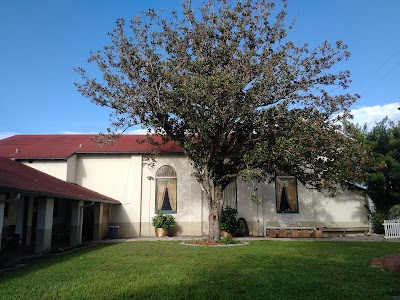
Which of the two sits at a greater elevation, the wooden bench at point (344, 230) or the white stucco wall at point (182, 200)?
the white stucco wall at point (182, 200)

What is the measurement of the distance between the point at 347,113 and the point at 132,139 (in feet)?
47.9

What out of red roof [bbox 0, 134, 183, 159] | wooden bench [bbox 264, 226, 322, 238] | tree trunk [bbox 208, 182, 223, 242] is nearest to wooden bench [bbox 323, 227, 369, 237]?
wooden bench [bbox 264, 226, 322, 238]

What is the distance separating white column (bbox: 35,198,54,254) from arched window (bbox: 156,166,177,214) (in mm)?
9194

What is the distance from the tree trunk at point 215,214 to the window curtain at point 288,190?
6.17 m

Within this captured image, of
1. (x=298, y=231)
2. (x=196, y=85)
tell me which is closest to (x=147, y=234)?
(x=298, y=231)

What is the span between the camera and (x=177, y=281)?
27.1 feet

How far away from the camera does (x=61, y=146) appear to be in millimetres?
24000

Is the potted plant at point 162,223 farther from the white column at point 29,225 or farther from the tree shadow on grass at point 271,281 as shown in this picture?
the tree shadow on grass at point 271,281

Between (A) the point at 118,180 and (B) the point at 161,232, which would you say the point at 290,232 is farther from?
(A) the point at 118,180

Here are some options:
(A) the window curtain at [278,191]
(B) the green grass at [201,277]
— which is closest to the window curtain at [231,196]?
(A) the window curtain at [278,191]

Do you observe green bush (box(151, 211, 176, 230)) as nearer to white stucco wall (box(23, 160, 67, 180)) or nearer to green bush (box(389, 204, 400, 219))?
white stucco wall (box(23, 160, 67, 180))

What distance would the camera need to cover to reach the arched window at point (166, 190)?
894 inches

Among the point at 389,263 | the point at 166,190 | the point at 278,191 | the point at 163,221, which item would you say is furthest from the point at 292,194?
the point at 389,263

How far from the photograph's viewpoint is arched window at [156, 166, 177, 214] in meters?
22.7
